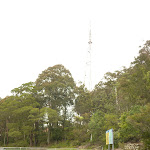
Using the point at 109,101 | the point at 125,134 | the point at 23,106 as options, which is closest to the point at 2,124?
the point at 23,106

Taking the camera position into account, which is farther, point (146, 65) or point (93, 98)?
point (93, 98)

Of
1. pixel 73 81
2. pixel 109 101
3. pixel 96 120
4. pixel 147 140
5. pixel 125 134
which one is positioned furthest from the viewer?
pixel 73 81

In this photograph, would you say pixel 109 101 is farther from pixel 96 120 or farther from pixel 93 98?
pixel 96 120

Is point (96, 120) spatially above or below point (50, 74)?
below

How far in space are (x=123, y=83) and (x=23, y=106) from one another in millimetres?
20465

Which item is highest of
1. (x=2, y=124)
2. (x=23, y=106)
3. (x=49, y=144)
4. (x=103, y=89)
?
(x=103, y=89)

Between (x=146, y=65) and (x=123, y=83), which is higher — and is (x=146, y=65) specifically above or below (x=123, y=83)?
above

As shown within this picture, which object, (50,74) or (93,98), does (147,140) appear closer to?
(93,98)

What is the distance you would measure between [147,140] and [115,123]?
26.6 feet

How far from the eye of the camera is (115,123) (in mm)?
22234

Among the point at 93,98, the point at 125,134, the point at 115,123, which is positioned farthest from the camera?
the point at 93,98

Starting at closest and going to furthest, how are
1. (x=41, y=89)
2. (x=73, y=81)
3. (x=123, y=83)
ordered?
1. (x=123, y=83)
2. (x=41, y=89)
3. (x=73, y=81)

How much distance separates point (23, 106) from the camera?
113ft

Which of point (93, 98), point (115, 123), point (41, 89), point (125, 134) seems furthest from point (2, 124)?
point (125, 134)
